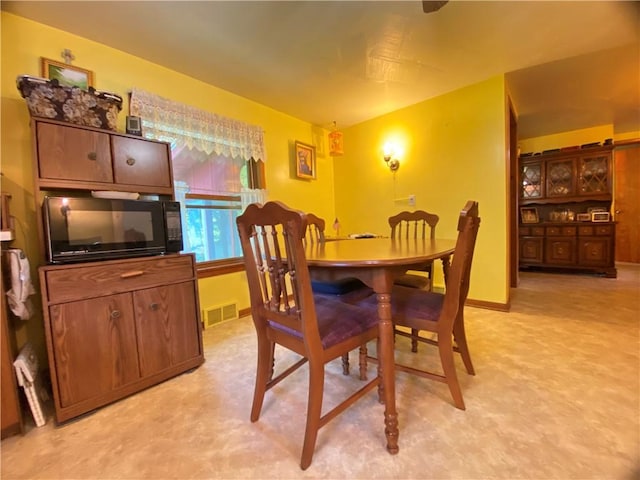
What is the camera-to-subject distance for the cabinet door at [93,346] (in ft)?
4.39

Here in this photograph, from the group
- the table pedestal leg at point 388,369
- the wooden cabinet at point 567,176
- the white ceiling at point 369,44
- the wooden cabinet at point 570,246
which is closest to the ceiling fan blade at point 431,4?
the white ceiling at point 369,44

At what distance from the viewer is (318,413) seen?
1.06m

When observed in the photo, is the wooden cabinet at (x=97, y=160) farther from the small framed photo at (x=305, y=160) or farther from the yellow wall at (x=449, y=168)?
the yellow wall at (x=449, y=168)

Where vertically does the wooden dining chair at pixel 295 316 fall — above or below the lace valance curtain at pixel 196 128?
below

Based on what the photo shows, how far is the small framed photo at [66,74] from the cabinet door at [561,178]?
5806 mm

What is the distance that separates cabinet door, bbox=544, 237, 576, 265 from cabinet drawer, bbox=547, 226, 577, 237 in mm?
62

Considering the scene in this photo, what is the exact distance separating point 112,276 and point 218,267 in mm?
1164

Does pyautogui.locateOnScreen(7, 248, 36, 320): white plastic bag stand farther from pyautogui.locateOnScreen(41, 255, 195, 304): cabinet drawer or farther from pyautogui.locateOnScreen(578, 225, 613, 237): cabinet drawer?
pyautogui.locateOnScreen(578, 225, 613, 237): cabinet drawer

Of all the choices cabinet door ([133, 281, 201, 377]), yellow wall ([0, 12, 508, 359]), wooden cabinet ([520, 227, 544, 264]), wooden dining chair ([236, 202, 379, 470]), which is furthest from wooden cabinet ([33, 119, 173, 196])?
wooden cabinet ([520, 227, 544, 264])

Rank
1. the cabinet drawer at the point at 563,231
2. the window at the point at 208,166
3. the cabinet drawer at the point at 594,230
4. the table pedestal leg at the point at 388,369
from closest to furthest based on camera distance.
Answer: the table pedestal leg at the point at 388,369
the window at the point at 208,166
the cabinet drawer at the point at 594,230
the cabinet drawer at the point at 563,231

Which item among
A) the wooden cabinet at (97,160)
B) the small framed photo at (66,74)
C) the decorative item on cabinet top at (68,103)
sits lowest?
the wooden cabinet at (97,160)

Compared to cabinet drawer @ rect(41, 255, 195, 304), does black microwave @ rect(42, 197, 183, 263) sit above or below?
above

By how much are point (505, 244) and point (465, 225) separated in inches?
77.1

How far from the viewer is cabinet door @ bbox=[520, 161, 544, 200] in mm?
4508
